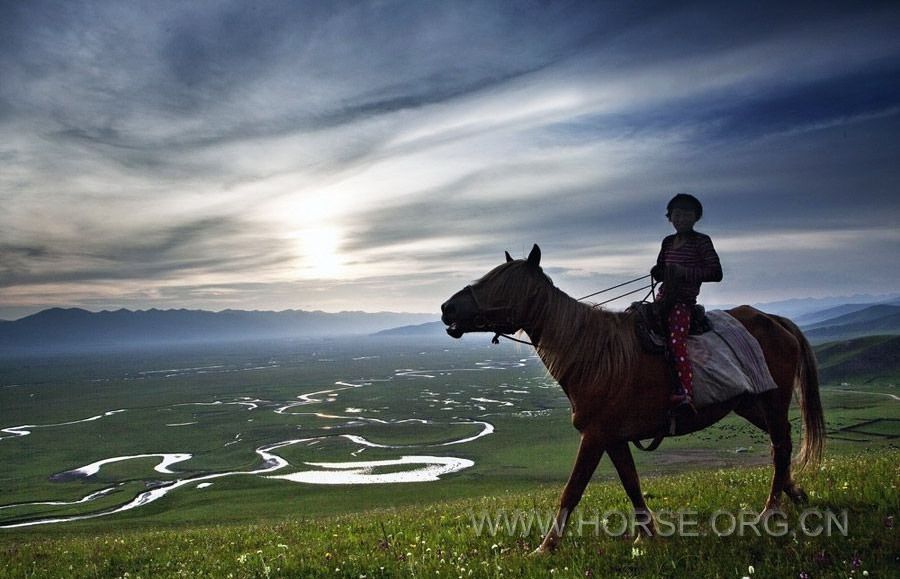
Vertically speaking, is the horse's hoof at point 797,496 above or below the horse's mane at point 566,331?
below

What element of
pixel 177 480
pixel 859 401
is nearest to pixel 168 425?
pixel 177 480

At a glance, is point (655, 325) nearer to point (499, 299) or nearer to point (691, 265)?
point (691, 265)

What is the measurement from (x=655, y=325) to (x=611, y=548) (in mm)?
2943

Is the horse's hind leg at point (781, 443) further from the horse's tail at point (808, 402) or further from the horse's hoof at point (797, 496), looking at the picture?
the horse's tail at point (808, 402)

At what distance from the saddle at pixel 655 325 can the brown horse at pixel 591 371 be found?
0.11 m

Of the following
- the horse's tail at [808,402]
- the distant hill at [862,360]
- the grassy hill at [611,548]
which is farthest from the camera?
the distant hill at [862,360]

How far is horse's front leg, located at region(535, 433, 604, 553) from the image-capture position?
22.2ft

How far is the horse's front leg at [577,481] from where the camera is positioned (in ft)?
22.2

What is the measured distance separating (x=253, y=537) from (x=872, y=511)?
38.2 ft

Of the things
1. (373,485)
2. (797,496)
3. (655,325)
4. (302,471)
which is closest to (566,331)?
(655,325)

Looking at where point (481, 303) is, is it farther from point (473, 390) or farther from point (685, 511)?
point (473, 390)

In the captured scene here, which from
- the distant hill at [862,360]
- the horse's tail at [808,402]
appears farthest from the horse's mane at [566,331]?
the distant hill at [862,360]

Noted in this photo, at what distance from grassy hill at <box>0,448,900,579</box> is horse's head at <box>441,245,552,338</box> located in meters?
2.89

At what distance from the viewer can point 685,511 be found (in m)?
8.26
